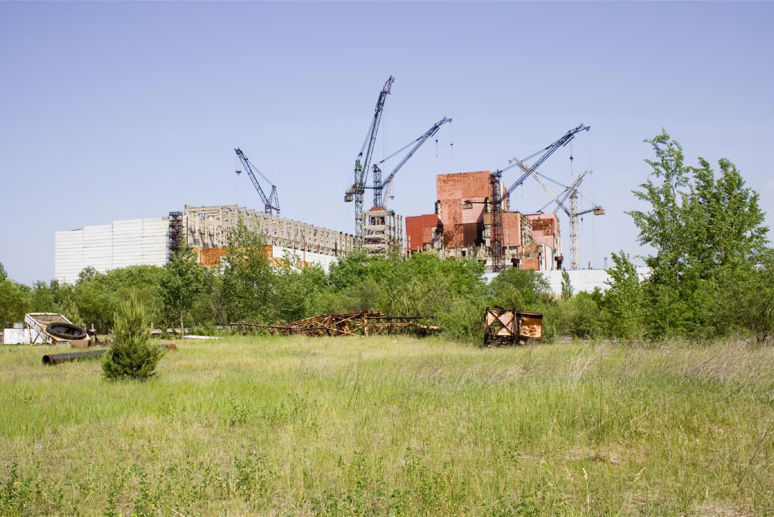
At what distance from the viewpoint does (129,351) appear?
1608 centimetres

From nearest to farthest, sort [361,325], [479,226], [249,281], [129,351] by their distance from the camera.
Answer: [129,351] < [361,325] < [249,281] < [479,226]

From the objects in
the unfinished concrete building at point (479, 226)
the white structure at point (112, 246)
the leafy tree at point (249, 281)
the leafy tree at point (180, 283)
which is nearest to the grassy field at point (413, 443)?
the leafy tree at point (180, 283)

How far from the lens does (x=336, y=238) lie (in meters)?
146

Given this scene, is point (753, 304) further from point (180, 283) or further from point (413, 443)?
point (180, 283)

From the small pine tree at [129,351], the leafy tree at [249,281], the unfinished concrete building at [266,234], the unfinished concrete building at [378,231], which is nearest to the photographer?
the small pine tree at [129,351]

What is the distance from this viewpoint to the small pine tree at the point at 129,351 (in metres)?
15.9

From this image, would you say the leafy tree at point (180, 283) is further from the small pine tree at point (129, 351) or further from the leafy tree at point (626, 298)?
the leafy tree at point (626, 298)

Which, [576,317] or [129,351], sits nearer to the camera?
[129,351]

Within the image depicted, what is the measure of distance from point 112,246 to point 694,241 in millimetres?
103219

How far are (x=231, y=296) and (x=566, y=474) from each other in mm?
40765

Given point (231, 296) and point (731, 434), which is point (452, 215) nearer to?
point (231, 296)

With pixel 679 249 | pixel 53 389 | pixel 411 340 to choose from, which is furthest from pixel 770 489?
pixel 411 340

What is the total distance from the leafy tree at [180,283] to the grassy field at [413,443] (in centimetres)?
2644

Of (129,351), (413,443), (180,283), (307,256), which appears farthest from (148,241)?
(413,443)
